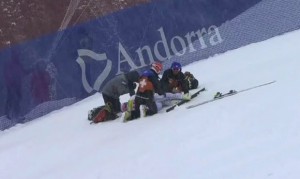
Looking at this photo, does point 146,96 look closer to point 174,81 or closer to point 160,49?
point 174,81

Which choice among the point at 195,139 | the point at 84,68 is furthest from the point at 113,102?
the point at 195,139

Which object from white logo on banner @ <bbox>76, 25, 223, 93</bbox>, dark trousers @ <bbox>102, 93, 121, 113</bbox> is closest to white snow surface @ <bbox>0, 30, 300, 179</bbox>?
dark trousers @ <bbox>102, 93, 121, 113</bbox>

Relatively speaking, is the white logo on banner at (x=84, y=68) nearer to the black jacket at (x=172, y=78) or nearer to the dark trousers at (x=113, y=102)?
the dark trousers at (x=113, y=102)

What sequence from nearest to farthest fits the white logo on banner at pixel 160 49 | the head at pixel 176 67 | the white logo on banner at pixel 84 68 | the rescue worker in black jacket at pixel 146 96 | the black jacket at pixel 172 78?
the rescue worker in black jacket at pixel 146 96 → the black jacket at pixel 172 78 → the head at pixel 176 67 → the white logo on banner at pixel 84 68 → the white logo on banner at pixel 160 49

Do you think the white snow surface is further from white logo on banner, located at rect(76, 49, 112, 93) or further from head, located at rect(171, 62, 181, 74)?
white logo on banner, located at rect(76, 49, 112, 93)

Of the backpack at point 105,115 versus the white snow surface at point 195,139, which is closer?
the white snow surface at point 195,139

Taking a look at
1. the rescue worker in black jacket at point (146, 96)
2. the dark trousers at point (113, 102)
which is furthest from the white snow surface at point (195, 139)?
the dark trousers at point (113, 102)

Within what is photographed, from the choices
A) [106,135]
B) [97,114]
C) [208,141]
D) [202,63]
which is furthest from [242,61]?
[208,141]

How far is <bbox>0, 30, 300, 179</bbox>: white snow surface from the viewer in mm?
4641

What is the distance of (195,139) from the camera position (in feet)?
19.4

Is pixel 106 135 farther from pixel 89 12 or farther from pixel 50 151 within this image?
pixel 89 12

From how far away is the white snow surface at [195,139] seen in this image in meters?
4.64

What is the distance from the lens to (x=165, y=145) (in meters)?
6.14

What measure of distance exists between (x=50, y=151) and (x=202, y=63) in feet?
19.6
